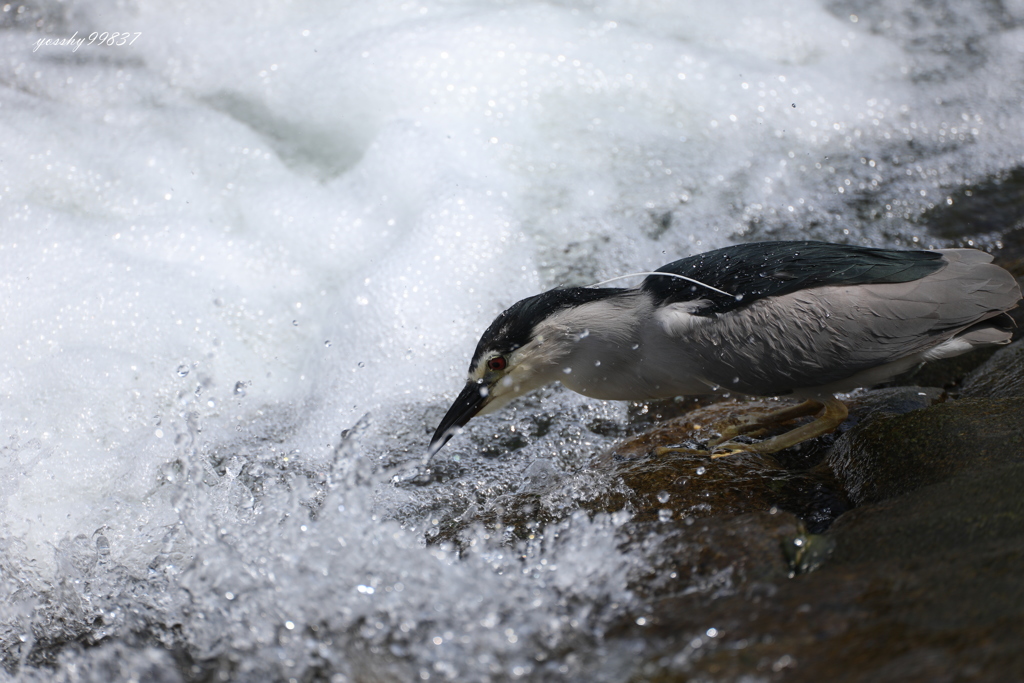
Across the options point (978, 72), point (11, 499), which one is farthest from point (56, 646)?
point (978, 72)

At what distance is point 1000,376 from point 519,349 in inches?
70.6

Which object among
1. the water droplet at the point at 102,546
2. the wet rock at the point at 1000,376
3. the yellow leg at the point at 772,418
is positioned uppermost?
the wet rock at the point at 1000,376

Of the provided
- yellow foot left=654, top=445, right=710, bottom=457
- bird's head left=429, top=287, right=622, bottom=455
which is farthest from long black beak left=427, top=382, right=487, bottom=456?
yellow foot left=654, top=445, right=710, bottom=457

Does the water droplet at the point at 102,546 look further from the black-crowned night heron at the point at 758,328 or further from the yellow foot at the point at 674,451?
the yellow foot at the point at 674,451

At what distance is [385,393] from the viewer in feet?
11.6

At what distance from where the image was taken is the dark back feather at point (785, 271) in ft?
7.98

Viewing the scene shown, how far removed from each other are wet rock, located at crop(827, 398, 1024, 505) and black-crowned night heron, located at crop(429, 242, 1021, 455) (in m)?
0.17

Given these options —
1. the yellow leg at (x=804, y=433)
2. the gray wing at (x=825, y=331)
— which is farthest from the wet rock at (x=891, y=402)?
the gray wing at (x=825, y=331)

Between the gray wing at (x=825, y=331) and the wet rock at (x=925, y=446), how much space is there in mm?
208

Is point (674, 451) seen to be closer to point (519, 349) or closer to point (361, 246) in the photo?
point (519, 349)

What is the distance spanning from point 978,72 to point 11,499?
20.3 ft

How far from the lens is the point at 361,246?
4.27 m

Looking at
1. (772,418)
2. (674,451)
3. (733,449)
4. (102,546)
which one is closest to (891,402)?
(772,418)

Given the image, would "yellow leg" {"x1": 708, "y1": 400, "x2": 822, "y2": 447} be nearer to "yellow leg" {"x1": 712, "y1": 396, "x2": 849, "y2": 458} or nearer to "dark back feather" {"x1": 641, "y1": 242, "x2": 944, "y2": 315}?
"yellow leg" {"x1": 712, "y1": 396, "x2": 849, "y2": 458}
